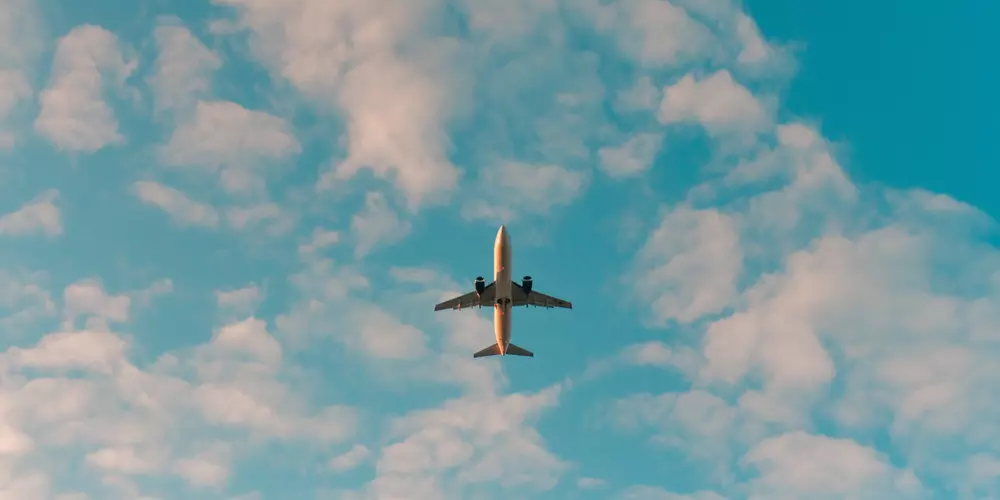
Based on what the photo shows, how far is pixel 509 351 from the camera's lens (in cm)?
14188

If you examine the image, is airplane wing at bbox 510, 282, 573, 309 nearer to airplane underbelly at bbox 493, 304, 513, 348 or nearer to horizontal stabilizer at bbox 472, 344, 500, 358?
airplane underbelly at bbox 493, 304, 513, 348

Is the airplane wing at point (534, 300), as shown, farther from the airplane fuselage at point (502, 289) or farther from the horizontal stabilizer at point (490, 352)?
the horizontal stabilizer at point (490, 352)

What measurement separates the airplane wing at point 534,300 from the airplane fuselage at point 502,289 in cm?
255

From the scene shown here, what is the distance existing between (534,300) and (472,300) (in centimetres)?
1003

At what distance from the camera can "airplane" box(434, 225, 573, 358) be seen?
384 ft

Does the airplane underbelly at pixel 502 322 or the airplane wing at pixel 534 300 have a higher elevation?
the airplane wing at pixel 534 300

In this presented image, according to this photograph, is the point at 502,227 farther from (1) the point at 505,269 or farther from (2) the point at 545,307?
(2) the point at 545,307

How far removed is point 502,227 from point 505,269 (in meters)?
6.28

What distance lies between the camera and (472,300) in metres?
129

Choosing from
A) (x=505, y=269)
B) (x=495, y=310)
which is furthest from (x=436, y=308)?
(x=505, y=269)

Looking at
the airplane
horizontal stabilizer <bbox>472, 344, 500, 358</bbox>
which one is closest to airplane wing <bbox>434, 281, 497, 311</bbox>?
the airplane

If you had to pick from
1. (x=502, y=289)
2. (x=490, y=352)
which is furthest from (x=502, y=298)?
(x=490, y=352)

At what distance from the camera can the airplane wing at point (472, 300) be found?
12619cm

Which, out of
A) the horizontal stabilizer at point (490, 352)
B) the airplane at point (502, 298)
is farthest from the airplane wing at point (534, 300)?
the horizontal stabilizer at point (490, 352)
